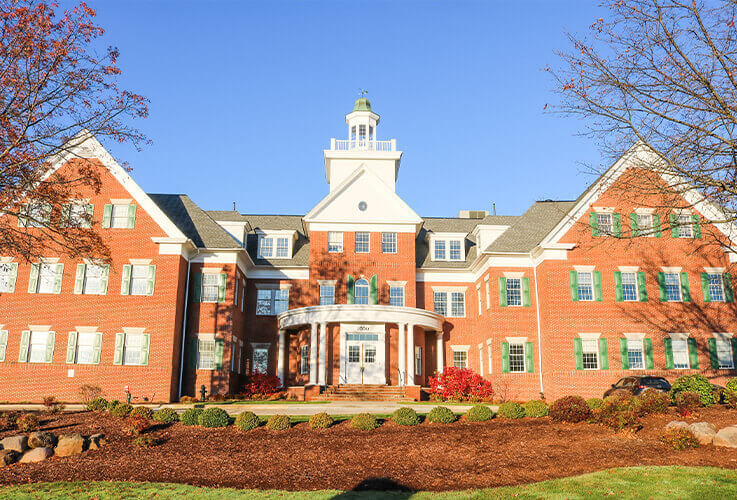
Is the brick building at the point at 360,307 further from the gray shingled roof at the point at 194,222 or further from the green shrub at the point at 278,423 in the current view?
the green shrub at the point at 278,423

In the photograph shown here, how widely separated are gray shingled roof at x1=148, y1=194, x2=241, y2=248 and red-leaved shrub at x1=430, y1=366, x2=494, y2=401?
12979mm

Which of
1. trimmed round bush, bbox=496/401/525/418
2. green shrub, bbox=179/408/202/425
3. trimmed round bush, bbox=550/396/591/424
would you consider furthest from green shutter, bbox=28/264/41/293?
trimmed round bush, bbox=550/396/591/424

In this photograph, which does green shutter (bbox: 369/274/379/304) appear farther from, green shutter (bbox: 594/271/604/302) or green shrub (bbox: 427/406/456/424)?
green shrub (bbox: 427/406/456/424)

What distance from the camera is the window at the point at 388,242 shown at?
34844mm

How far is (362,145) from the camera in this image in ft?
135

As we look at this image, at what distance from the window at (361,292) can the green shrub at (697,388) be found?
17387mm

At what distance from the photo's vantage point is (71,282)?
98.0 ft

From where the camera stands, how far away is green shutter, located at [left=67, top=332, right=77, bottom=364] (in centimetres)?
2875

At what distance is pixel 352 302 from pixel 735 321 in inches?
773

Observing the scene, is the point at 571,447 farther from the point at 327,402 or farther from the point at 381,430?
the point at 327,402

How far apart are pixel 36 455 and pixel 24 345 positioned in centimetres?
1592

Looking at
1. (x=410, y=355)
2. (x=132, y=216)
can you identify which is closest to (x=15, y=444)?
(x=132, y=216)

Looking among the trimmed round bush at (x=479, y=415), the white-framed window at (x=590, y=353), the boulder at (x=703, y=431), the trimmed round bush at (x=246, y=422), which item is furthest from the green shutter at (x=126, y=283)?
the boulder at (x=703, y=431)

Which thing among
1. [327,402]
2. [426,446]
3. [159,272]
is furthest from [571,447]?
[159,272]
